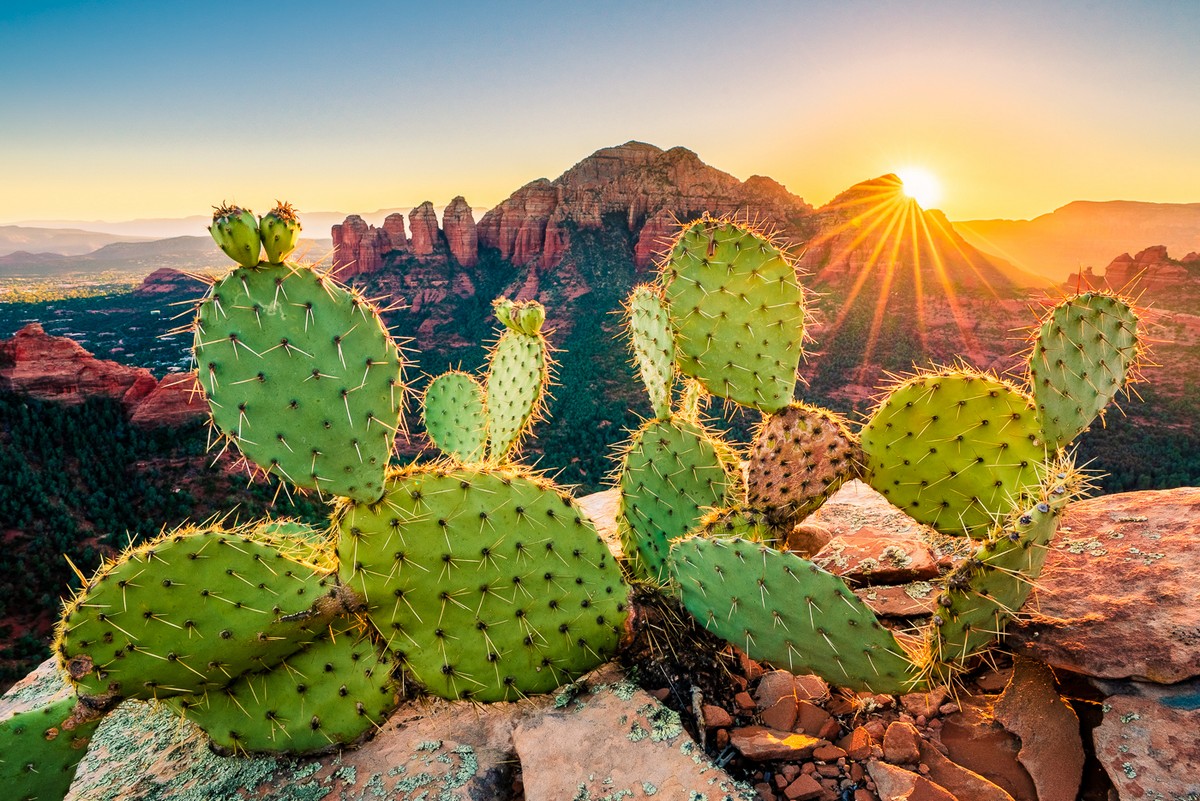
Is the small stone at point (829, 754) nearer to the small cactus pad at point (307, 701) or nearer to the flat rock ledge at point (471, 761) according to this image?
the flat rock ledge at point (471, 761)

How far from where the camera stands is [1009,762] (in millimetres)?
1659

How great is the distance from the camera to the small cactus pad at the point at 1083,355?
2.19m

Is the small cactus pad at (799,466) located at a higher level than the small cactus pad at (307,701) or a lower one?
higher

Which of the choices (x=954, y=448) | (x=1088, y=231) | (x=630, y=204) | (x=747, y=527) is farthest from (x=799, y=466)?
(x=1088, y=231)

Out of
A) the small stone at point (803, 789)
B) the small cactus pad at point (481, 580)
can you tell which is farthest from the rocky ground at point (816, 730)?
the small cactus pad at point (481, 580)

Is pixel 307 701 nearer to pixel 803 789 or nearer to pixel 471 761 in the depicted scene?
pixel 471 761

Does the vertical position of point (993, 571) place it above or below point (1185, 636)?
above

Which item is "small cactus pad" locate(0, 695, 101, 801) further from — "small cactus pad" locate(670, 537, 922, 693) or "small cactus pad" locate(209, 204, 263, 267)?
"small cactus pad" locate(670, 537, 922, 693)

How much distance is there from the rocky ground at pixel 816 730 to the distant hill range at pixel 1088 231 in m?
74.0

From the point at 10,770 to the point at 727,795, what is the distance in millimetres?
2006

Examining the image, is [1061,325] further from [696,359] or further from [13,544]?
[13,544]

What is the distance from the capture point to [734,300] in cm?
263

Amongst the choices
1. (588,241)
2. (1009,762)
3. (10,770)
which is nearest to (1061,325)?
(1009,762)

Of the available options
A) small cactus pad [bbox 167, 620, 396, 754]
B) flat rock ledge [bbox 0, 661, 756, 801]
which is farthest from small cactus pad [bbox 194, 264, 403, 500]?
flat rock ledge [bbox 0, 661, 756, 801]
